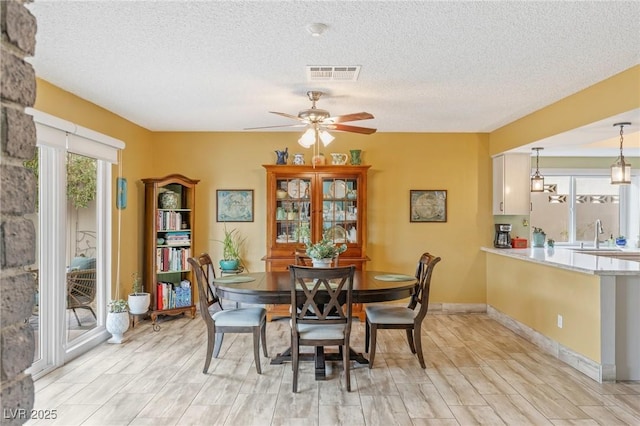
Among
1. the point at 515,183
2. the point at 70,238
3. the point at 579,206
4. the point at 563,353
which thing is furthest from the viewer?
the point at 579,206

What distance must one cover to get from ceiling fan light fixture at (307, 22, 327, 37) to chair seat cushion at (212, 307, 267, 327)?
227 cm

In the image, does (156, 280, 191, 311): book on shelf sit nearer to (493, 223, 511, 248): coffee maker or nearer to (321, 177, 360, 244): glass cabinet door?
(321, 177, 360, 244): glass cabinet door

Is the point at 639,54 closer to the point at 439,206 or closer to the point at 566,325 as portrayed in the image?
the point at 566,325

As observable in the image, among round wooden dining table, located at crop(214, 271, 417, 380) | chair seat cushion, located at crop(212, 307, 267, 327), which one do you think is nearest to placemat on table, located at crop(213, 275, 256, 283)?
round wooden dining table, located at crop(214, 271, 417, 380)

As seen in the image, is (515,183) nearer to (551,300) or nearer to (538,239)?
(538,239)

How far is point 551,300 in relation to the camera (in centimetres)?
414

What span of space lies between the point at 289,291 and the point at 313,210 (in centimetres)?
224

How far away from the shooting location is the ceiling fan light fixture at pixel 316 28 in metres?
2.48

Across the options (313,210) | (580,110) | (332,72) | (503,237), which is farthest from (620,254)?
(332,72)

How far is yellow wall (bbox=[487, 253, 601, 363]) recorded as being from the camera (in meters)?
3.53

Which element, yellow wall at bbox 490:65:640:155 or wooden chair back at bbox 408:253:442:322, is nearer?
yellow wall at bbox 490:65:640:155

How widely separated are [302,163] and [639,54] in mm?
3632

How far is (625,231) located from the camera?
6.84 metres

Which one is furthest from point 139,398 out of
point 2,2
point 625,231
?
point 625,231
